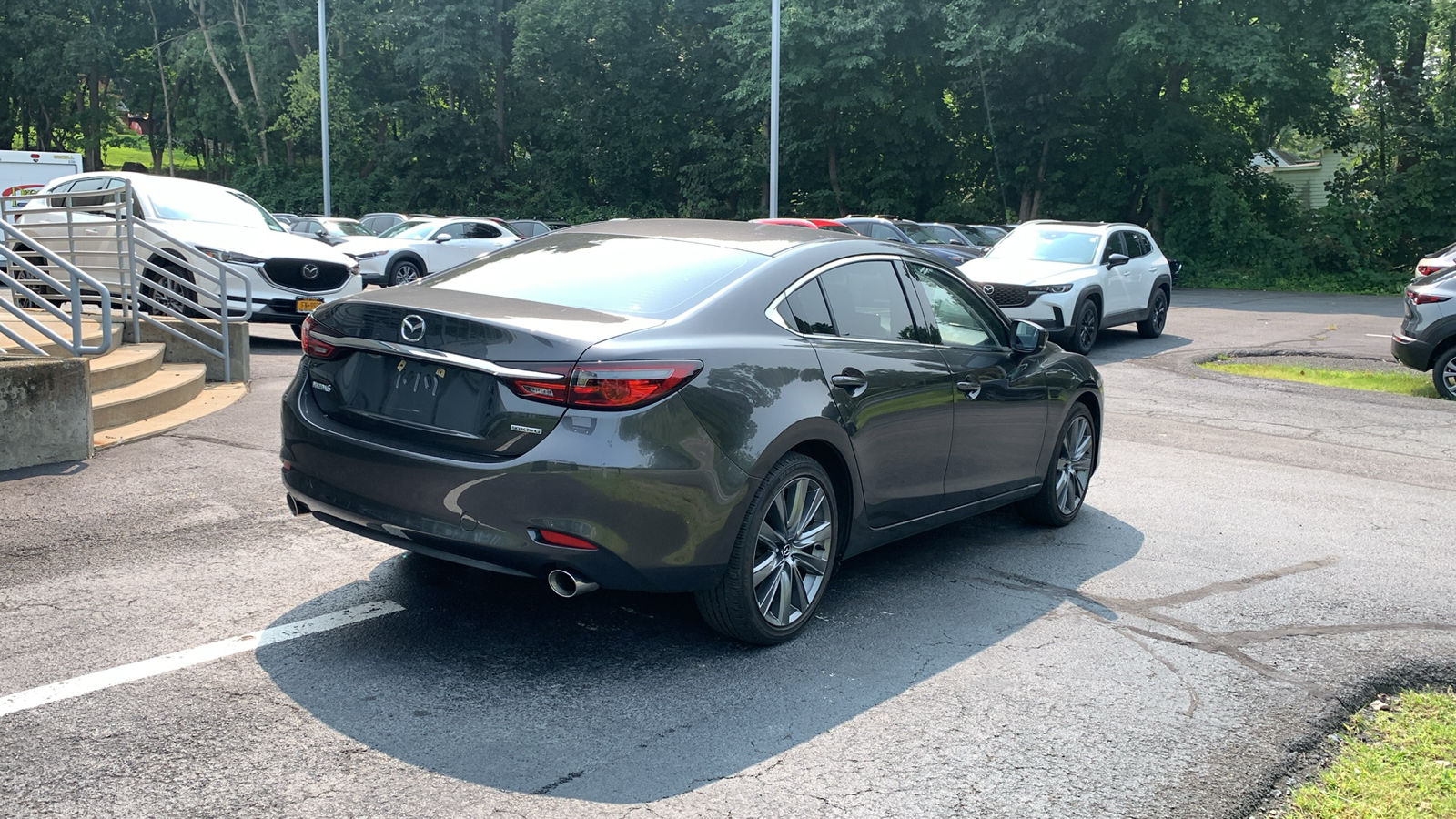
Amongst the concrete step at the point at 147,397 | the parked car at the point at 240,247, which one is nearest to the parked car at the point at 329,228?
the parked car at the point at 240,247

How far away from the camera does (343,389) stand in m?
4.54

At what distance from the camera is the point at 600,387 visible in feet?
13.3

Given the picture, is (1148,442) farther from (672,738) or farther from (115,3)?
(115,3)

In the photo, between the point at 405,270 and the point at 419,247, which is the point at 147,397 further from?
the point at 419,247

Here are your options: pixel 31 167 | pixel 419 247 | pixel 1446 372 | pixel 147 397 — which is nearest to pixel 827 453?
pixel 147 397

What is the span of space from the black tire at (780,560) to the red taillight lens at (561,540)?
1.94 ft

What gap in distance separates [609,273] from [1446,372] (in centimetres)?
1106

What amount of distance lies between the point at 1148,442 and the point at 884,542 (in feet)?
17.3

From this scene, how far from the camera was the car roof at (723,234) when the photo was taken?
520cm

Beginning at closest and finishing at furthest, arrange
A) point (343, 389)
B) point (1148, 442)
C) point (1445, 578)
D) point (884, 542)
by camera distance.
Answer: point (343, 389) → point (884, 542) → point (1445, 578) → point (1148, 442)

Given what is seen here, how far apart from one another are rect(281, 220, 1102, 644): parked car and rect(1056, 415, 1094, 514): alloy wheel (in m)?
1.31

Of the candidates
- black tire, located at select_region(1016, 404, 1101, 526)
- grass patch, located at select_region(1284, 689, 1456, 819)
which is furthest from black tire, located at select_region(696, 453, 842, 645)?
black tire, located at select_region(1016, 404, 1101, 526)

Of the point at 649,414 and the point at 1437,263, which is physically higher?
the point at 1437,263

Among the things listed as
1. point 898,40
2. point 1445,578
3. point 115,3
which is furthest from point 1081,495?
point 115,3
